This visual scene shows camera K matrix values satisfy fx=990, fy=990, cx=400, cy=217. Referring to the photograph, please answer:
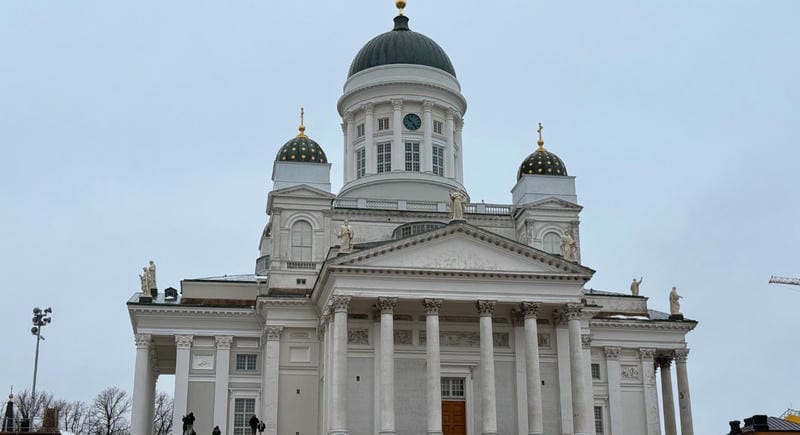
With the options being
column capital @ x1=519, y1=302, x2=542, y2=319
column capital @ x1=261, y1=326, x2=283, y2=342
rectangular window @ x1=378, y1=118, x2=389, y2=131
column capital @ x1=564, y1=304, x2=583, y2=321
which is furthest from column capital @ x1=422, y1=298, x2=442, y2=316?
rectangular window @ x1=378, y1=118, x2=389, y2=131

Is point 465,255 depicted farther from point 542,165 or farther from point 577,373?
point 542,165

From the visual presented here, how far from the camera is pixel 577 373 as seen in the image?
44469 mm

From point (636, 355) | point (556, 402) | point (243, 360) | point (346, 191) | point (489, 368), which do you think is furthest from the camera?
point (346, 191)

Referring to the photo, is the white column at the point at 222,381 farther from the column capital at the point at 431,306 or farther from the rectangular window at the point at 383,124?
the rectangular window at the point at 383,124

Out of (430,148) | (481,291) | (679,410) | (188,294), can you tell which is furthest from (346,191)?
(679,410)

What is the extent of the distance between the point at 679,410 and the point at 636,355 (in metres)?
3.86

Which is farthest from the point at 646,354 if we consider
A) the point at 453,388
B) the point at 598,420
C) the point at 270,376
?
the point at 270,376

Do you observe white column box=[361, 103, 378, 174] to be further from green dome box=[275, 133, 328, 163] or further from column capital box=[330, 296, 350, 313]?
column capital box=[330, 296, 350, 313]

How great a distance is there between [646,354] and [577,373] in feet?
36.8

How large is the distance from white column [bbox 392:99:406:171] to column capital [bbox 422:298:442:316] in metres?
14.8

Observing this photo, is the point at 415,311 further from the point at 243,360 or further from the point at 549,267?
the point at 243,360

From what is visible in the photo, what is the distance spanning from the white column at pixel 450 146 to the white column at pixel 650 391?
15.2m

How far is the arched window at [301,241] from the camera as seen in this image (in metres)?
Answer: 51.6

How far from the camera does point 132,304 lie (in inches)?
1941
